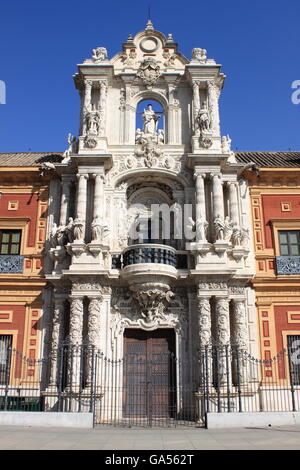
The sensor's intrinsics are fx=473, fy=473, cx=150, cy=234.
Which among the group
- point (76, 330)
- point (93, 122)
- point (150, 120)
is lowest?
point (76, 330)

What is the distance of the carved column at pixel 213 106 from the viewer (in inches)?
837

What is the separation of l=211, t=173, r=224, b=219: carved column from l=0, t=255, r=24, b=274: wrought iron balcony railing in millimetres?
8323

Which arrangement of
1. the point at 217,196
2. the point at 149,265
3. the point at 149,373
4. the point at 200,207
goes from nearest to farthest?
the point at 149,373 → the point at 149,265 → the point at 200,207 → the point at 217,196

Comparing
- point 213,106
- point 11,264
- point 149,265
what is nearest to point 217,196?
point 149,265

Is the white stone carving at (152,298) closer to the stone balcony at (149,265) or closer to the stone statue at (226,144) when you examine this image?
the stone balcony at (149,265)

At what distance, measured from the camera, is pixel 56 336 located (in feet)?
59.5

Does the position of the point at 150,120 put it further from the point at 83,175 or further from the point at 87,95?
the point at 83,175

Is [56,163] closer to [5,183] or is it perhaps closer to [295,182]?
[5,183]

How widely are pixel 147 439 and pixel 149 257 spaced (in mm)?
8237

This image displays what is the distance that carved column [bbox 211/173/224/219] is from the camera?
766 inches

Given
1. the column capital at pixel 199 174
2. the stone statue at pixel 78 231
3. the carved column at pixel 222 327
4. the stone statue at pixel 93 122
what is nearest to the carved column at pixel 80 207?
the stone statue at pixel 78 231

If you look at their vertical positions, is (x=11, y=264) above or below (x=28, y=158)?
below

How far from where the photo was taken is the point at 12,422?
13922 mm
